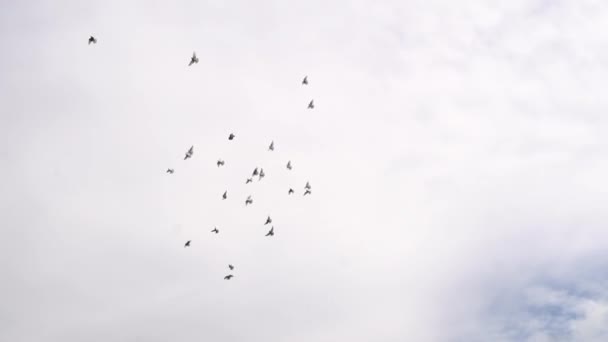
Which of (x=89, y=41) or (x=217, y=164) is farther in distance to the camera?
(x=217, y=164)

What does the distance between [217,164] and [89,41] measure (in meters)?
28.2

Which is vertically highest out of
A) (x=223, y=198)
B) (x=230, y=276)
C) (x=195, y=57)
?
(x=195, y=57)

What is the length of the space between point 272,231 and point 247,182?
11.4 m

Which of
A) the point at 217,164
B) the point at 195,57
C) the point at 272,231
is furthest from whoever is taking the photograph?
the point at 272,231

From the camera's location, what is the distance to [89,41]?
8150 cm

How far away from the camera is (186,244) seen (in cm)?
10400

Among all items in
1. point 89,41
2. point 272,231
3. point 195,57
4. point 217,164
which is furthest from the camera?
point 272,231

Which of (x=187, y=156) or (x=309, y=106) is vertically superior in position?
(x=309, y=106)

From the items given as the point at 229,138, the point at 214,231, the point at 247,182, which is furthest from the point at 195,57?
the point at 214,231

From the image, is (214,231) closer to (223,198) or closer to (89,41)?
(223,198)

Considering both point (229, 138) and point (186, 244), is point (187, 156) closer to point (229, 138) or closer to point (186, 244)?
point (229, 138)

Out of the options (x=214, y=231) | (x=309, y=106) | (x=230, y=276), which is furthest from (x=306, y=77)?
(x=230, y=276)

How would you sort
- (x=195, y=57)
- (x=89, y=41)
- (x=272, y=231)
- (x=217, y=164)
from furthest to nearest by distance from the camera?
(x=272, y=231)
(x=217, y=164)
(x=195, y=57)
(x=89, y=41)

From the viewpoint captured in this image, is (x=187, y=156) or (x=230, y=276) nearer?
(x=187, y=156)
